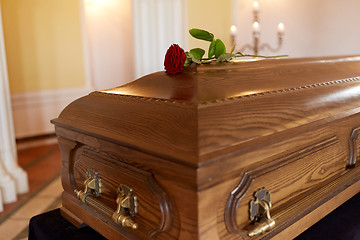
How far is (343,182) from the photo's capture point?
1.20m

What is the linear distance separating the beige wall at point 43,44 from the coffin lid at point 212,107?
11.7 feet

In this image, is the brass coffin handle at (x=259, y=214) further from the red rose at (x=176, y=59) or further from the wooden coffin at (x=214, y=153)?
the red rose at (x=176, y=59)

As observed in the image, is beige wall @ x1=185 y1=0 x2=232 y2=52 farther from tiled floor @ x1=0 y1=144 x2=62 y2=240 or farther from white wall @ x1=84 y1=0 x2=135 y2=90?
tiled floor @ x1=0 y1=144 x2=62 y2=240

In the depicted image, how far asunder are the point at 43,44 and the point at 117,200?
4.04m

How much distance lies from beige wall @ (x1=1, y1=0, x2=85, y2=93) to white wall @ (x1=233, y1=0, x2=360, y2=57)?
2.64 meters

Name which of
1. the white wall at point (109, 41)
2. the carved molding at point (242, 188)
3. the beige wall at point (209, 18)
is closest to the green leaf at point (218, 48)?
the carved molding at point (242, 188)

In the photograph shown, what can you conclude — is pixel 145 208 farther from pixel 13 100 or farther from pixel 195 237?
pixel 13 100

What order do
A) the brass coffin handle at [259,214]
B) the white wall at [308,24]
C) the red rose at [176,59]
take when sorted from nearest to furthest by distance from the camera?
the brass coffin handle at [259,214], the red rose at [176,59], the white wall at [308,24]

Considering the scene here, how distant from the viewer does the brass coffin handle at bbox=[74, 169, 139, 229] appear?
871mm

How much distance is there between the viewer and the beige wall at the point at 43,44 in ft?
13.7

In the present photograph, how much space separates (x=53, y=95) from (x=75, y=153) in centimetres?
382

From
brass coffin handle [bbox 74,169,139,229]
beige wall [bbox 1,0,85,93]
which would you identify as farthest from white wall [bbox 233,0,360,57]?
brass coffin handle [bbox 74,169,139,229]

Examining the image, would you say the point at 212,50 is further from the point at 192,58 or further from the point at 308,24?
the point at 308,24

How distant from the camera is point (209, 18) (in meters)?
5.21
